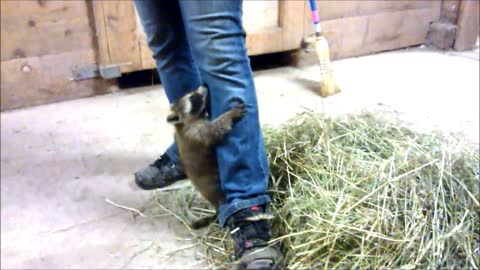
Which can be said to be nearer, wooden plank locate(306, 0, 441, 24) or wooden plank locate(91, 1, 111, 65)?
wooden plank locate(91, 1, 111, 65)

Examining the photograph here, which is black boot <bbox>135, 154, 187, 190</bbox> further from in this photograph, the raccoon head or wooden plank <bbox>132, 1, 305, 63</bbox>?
wooden plank <bbox>132, 1, 305, 63</bbox>

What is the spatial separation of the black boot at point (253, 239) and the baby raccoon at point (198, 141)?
0.09 meters

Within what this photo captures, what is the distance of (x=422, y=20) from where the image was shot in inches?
109

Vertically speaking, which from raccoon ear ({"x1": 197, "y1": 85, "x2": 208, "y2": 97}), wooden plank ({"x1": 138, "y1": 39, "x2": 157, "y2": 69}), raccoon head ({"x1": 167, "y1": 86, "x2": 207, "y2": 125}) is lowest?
wooden plank ({"x1": 138, "y1": 39, "x2": 157, "y2": 69})

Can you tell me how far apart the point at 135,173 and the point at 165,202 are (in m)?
0.18

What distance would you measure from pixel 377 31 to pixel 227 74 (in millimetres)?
1774

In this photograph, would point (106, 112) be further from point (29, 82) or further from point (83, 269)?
point (83, 269)

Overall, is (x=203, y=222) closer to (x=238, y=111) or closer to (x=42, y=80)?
(x=238, y=111)

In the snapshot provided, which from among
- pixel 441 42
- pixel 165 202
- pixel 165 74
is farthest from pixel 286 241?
pixel 441 42

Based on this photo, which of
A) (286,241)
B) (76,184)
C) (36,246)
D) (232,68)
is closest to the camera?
(232,68)

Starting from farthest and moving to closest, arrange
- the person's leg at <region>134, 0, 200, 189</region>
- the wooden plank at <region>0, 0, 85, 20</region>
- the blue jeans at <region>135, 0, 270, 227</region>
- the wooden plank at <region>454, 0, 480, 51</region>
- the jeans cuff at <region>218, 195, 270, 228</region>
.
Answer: the wooden plank at <region>454, 0, 480, 51</region> < the wooden plank at <region>0, 0, 85, 20</region> < the person's leg at <region>134, 0, 200, 189</region> < the jeans cuff at <region>218, 195, 270, 228</region> < the blue jeans at <region>135, 0, 270, 227</region>

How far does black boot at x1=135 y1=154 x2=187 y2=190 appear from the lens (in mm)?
1544

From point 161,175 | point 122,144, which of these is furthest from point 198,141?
point 122,144

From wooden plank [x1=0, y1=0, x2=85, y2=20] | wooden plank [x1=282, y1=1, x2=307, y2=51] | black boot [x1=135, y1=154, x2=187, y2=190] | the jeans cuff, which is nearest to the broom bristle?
wooden plank [x1=282, y1=1, x2=307, y2=51]
